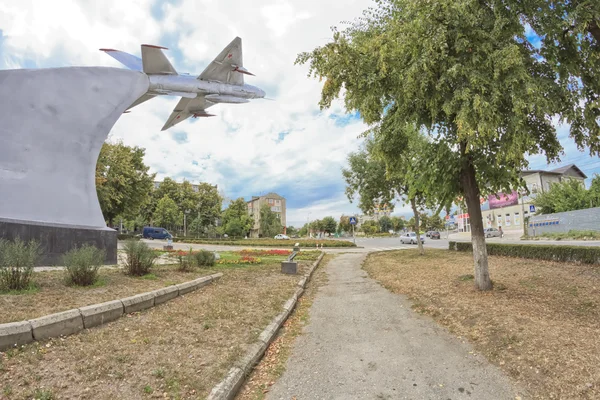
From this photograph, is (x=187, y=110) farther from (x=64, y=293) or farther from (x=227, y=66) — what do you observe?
(x=64, y=293)

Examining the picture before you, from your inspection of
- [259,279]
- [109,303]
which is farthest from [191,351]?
[259,279]

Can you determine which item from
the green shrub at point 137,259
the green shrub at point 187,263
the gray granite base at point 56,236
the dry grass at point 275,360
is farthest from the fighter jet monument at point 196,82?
the dry grass at point 275,360

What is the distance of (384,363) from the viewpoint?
4574 millimetres

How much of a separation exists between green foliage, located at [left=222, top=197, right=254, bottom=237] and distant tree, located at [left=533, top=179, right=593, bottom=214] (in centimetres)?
4855

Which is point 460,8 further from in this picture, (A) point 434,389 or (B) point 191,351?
(B) point 191,351

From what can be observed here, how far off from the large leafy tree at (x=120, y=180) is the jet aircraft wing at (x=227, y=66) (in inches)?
632

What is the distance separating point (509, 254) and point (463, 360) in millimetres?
13973

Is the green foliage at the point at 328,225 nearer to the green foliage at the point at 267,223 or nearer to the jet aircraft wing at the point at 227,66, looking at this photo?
the green foliage at the point at 267,223

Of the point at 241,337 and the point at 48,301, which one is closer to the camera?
the point at 241,337

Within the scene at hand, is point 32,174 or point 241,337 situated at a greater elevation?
point 32,174

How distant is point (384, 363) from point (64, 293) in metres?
5.98

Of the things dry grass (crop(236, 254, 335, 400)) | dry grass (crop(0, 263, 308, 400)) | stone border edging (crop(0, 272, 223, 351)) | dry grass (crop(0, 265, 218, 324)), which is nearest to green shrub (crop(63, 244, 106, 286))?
dry grass (crop(0, 265, 218, 324))

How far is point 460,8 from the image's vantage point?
18.2 ft

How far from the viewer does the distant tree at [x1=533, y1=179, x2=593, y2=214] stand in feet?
129
